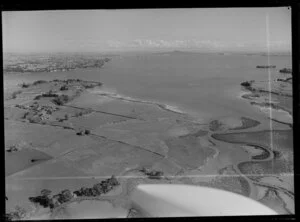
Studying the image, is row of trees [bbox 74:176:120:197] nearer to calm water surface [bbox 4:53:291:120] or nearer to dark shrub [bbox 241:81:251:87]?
calm water surface [bbox 4:53:291:120]

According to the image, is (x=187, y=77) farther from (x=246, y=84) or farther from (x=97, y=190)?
(x=97, y=190)

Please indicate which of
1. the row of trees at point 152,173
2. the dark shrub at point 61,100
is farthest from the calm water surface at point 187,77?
the row of trees at point 152,173

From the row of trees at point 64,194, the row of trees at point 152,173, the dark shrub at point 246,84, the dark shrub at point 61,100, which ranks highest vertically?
the dark shrub at point 246,84

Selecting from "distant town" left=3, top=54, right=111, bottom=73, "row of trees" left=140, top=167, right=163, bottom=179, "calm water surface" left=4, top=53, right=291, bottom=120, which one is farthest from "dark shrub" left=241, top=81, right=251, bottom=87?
"distant town" left=3, top=54, right=111, bottom=73

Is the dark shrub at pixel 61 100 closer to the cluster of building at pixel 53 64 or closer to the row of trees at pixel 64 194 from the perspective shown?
the cluster of building at pixel 53 64

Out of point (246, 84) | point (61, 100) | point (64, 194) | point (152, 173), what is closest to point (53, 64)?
point (61, 100)

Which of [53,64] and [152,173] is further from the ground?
[53,64]

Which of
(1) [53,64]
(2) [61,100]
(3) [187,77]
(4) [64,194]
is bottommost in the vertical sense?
(4) [64,194]

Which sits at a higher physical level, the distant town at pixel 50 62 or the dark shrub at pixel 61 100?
the distant town at pixel 50 62

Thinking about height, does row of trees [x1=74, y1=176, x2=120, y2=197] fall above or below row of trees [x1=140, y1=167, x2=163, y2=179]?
below

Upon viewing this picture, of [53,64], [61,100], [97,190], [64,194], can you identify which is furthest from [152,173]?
[53,64]

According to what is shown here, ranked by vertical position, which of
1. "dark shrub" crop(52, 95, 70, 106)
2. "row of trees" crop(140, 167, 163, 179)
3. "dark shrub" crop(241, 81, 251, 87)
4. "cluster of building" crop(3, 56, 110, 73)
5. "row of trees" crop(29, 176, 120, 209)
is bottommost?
"row of trees" crop(29, 176, 120, 209)

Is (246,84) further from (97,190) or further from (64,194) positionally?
(64,194)
